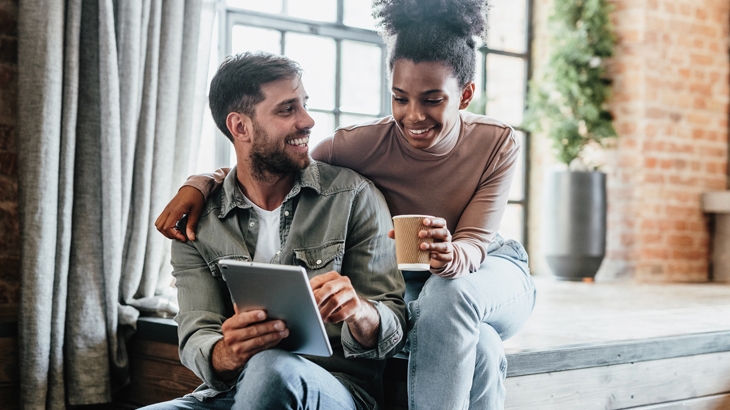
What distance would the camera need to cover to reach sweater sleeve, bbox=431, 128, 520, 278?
1.73m

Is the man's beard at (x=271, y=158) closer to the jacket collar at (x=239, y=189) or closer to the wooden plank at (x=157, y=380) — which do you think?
the jacket collar at (x=239, y=189)

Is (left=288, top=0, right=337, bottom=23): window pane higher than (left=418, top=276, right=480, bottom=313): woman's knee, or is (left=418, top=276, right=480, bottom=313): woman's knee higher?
(left=288, top=0, right=337, bottom=23): window pane

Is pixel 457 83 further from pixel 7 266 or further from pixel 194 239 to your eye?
pixel 7 266

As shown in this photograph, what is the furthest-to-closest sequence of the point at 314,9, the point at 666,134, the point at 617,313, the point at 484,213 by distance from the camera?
the point at 666,134
the point at 314,9
the point at 617,313
the point at 484,213

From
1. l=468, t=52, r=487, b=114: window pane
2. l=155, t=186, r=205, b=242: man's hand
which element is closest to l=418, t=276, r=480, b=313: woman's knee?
l=155, t=186, r=205, b=242: man's hand

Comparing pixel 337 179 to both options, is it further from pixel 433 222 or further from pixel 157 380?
pixel 157 380

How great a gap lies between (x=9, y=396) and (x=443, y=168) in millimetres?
1637

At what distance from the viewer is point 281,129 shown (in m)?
1.91

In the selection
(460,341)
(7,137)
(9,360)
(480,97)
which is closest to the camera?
(460,341)

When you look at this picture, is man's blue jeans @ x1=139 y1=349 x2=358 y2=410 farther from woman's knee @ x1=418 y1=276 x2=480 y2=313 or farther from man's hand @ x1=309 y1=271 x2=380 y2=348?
woman's knee @ x1=418 y1=276 x2=480 y2=313

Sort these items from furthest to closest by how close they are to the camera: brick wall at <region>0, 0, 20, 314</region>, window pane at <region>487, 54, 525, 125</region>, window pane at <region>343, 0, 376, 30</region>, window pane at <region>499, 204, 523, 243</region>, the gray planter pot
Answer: window pane at <region>499, 204, 523, 243</region>
window pane at <region>487, 54, 525, 125</region>
the gray planter pot
window pane at <region>343, 0, 376, 30</region>
brick wall at <region>0, 0, 20, 314</region>

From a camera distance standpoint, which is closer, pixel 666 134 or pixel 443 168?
pixel 443 168

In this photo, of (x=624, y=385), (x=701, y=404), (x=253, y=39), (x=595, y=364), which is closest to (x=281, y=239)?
(x=595, y=364)

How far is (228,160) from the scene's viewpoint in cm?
387
